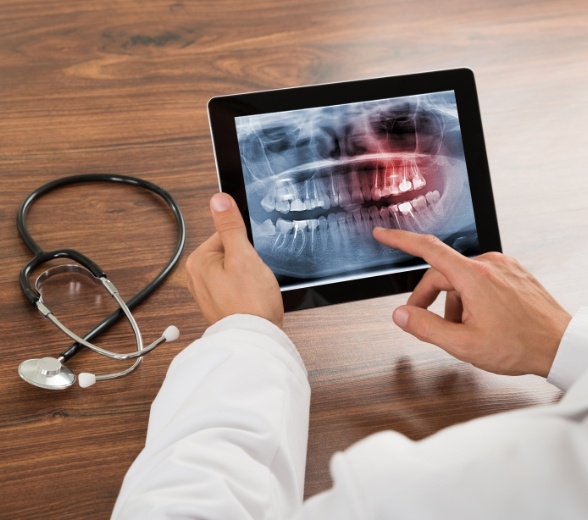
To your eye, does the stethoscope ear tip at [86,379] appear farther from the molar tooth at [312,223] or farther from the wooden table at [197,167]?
the molar tooth at [312,223]

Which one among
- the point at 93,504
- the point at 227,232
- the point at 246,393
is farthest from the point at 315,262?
the point at 93,504

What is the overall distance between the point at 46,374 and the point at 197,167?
1.17ft

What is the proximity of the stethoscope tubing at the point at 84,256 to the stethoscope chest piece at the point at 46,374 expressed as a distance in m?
0.02

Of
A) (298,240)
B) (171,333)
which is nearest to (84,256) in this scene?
(171,333)

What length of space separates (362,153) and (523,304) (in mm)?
243

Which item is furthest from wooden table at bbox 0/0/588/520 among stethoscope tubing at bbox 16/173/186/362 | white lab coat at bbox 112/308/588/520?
white lab coat at bbox 112/308/588/520

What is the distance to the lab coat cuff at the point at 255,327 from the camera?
0.76m

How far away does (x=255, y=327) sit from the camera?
0.76m

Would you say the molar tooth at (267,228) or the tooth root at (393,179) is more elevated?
the tooth root at (393,179)

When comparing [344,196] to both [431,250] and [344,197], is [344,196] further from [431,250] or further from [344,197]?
[431,250]

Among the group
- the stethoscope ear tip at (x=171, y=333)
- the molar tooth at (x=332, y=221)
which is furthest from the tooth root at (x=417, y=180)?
the stethoscope ear tip at (x=171, y=333)

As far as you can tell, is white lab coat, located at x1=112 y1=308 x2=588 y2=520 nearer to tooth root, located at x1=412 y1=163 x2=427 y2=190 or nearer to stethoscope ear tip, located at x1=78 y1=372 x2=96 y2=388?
stethoscope ear tip, located at x1=78 y1=372 x2=96 y2=388

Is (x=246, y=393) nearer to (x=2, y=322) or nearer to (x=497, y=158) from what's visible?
(x=2, y=322)

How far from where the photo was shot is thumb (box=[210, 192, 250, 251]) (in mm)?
819
